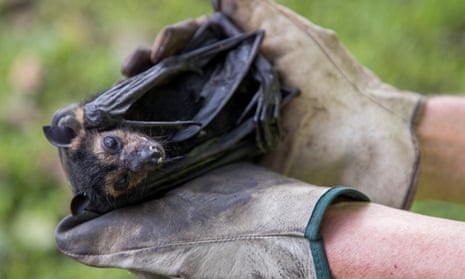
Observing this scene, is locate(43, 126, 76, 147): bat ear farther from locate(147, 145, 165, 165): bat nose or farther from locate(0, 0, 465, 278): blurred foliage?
locate(0, 0, 465, 278): blurred foliage

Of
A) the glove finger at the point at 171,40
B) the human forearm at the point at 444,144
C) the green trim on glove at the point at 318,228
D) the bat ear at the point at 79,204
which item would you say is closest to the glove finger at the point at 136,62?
the glove finger at the point at 171,40

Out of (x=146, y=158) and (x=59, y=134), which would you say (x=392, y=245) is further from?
(x=59, y=134)

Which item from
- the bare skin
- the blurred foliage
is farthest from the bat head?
the blurred foliage

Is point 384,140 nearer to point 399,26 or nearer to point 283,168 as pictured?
point 283,168

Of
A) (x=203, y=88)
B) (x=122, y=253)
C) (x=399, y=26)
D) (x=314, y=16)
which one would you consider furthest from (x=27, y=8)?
(x=122, y=253)

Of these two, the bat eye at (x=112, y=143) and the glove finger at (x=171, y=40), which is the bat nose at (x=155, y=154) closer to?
the bat eye at (x=112, y=143)

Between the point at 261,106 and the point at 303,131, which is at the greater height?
the point at 261,106
